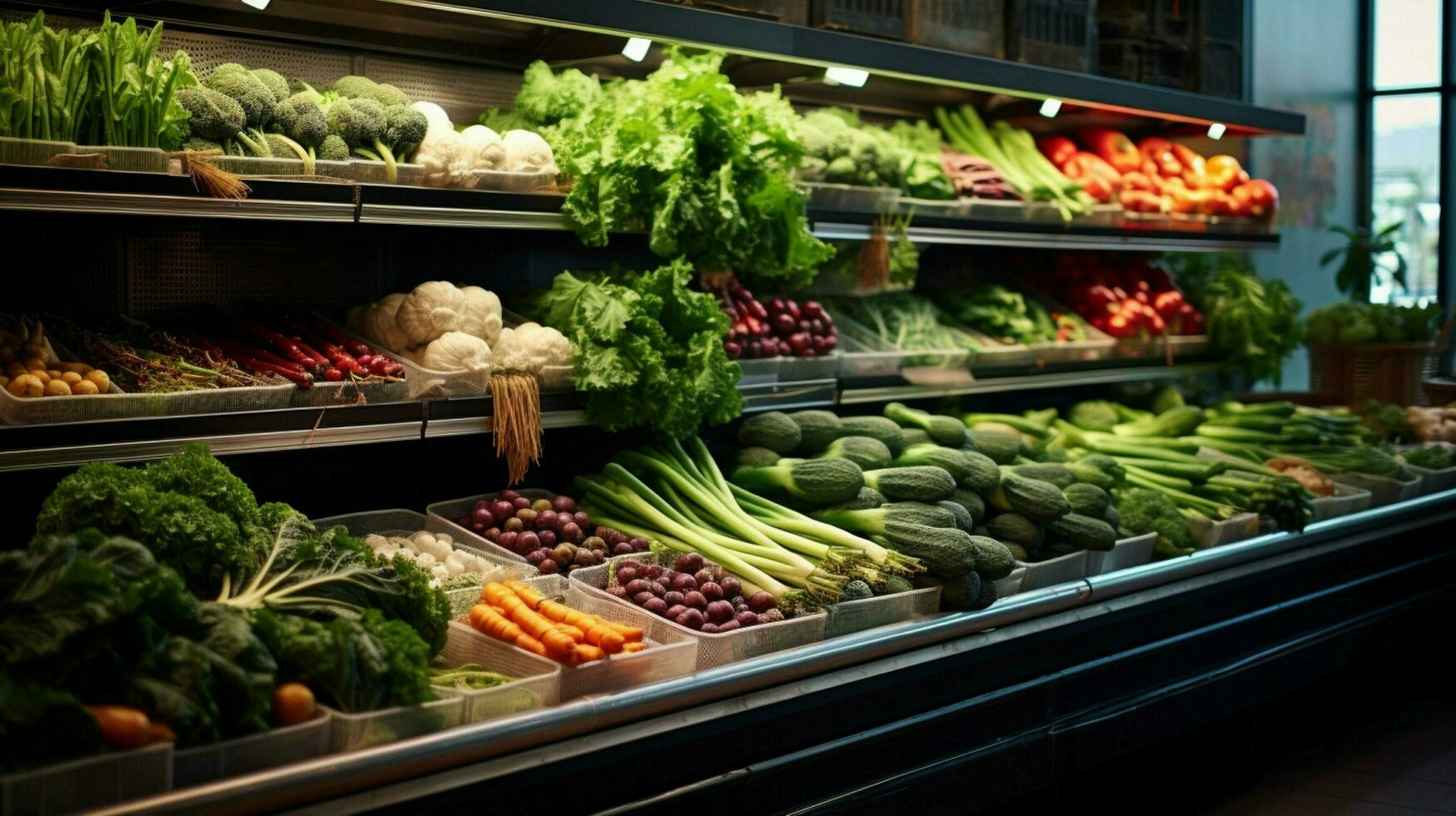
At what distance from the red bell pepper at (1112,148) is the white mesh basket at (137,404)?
446 centimetres

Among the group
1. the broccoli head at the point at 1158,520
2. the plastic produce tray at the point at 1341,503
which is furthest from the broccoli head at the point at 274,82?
the plastic produce tray at the point at 1341,503

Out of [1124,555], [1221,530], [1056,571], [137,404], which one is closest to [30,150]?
[137,404]

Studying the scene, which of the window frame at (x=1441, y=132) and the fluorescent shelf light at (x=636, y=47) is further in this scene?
the window frame at (x=1441, y=132)

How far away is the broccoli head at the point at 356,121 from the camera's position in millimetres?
3920

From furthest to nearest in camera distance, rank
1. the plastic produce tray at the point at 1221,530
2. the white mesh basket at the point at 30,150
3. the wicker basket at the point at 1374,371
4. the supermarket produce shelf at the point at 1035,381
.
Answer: the wicker basket at the point at 1374,371, the supermarket produce shelf at the point at 1035,381, the plastic produce tray at the point at 1221,530, the white mesh basket at the point at 30,150

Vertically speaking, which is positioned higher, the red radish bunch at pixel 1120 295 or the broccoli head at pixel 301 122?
the broccoli head at pixel 301 122

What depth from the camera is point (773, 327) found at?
5125mm

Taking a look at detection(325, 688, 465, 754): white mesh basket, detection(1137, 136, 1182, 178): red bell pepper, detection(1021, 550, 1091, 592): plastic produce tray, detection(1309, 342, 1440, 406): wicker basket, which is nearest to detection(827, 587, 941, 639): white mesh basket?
detection(1021, 550, 1091, 592): plastic produce tray

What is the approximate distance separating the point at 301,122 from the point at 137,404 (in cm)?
91

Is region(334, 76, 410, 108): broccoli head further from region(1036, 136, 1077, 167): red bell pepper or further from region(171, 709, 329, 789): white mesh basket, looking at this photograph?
region(1036, 136, 1077, 167): red bell pepper

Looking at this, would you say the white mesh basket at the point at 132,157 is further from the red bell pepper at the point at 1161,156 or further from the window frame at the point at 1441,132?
the window frame at the point at 1441,132

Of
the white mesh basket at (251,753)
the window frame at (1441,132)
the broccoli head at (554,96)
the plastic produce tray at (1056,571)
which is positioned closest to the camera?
the white mesh basket at (251,753)

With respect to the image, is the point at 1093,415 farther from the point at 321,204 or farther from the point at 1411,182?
the point at 1411,182

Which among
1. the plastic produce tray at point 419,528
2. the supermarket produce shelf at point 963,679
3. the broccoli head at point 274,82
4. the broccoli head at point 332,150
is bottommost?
the supermarket produce shelf at point 963,679
